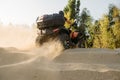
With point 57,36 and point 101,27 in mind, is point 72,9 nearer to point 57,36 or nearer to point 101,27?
point 101,27

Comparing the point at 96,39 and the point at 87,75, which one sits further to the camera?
the point at 96,39

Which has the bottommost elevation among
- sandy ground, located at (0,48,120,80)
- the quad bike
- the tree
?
sandy ground, located at (0,48,120,80)

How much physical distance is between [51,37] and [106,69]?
501 cm

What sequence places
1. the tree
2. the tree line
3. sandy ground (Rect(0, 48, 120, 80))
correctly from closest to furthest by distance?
sandy ground (Rect(0, 48, 120, 80)) → the tree line → the tree

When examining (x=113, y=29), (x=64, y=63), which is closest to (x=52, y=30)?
(x=64, y=63)

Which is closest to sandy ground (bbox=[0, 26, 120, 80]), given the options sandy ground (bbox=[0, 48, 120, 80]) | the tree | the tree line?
sandy ground (bbox=[0, 48, 120, 80])

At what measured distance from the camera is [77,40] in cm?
1327

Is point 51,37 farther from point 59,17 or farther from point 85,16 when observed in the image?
point 85,16

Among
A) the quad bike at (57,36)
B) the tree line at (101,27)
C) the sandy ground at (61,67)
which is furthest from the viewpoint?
the tree line at (101,27)

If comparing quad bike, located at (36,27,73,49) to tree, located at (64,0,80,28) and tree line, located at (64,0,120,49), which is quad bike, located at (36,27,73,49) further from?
tree, located at (64,0,80,28)

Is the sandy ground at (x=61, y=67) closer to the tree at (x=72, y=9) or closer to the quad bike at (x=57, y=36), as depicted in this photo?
the quad bike at (x=57, y=36)

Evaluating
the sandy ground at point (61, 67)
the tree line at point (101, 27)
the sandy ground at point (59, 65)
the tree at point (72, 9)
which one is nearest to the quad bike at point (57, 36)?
the sandy ground at point (59, 65)

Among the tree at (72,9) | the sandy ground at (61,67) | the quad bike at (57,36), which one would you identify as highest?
the tree at (72,9)

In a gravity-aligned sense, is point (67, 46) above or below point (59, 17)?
below
